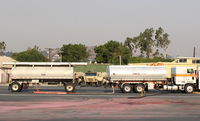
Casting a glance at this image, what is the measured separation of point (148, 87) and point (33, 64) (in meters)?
12.0

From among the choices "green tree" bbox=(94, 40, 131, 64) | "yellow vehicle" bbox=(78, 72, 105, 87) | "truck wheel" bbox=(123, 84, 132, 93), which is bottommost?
"truck wheel" bbox=(123, 84, 132, 93)

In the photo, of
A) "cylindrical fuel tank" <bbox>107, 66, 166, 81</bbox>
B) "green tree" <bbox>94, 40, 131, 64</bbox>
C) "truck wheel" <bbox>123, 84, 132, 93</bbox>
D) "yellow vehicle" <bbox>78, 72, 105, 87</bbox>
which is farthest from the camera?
"green tree" <bbox>94, 40, 131, 64</bbox>

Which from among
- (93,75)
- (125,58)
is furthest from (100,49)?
(93,75)

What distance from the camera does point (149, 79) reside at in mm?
43219

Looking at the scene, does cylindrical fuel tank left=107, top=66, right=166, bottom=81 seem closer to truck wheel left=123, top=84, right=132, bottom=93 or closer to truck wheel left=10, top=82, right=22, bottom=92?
truck wheel left=123, top=84, right=132, bottom=93

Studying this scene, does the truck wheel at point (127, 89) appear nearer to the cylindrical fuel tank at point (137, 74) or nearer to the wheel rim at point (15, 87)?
the cylindrical fuel tank at point (137, 74)

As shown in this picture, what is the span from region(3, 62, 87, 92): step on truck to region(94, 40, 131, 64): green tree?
72.0m

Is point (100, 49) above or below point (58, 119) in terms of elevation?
above

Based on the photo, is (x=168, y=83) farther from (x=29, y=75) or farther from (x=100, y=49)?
(x=100, y=49)

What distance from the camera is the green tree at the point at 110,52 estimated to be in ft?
385

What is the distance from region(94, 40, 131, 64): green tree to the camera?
385 feet

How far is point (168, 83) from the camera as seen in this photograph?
43.5 metres

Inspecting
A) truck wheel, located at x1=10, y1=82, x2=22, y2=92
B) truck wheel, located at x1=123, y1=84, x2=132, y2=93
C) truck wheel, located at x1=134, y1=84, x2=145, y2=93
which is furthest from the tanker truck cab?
truck wheel, located at x1=10, y1=82, x2=22, y2=92

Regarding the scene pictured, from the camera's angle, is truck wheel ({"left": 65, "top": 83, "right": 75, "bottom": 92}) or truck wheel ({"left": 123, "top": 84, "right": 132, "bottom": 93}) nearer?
truck wheel ({"left": 65, "top": 83, "right": 75, "bottom": 92})
